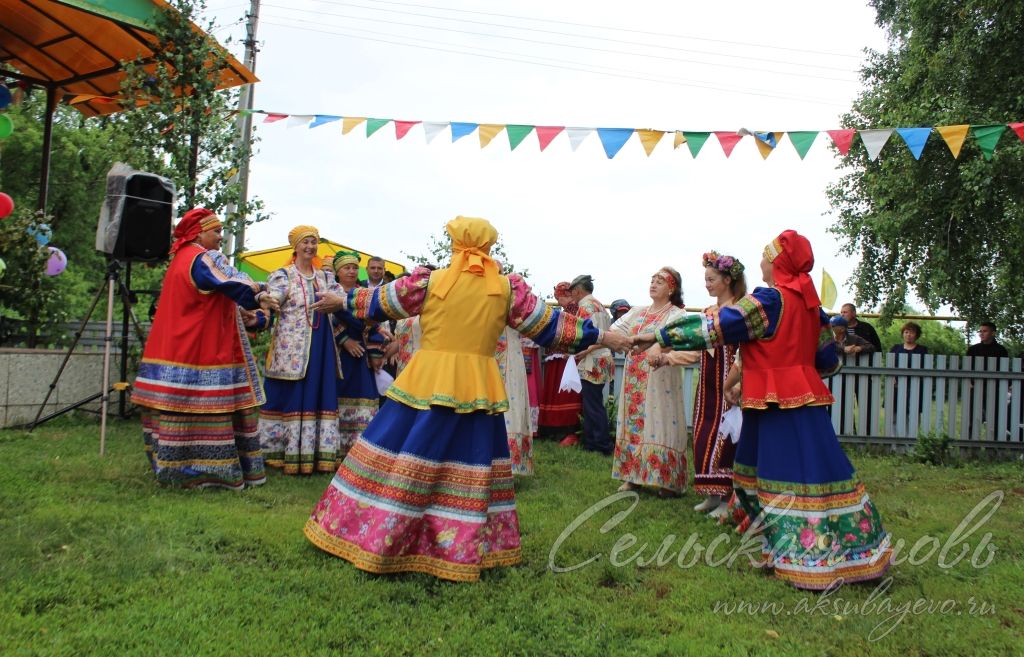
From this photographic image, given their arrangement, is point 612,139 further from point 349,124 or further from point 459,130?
point 349,124

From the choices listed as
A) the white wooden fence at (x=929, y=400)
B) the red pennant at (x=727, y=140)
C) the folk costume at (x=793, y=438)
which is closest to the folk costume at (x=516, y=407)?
the folk costume at (x=793, y=438)

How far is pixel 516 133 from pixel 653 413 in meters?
3.93

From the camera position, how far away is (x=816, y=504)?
4.20 metres

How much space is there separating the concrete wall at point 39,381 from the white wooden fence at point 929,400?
23.2ft

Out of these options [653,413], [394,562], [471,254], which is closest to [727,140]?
[653,413]

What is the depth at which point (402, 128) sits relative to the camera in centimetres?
934

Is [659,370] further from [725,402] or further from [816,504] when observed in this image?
[816,504]

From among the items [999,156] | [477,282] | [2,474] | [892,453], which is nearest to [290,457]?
[2,474]

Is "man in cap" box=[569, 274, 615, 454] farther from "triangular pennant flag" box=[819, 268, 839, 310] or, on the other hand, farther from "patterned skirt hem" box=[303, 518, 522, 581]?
"patterned skirt hem" box=[303, 518, 522, 581]

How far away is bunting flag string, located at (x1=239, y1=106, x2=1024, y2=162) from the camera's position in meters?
7.38

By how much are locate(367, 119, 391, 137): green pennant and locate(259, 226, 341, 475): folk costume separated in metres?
3.18

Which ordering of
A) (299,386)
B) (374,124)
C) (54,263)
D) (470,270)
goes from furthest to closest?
(54,263) → (374,124) → (299,386) → (470,270)

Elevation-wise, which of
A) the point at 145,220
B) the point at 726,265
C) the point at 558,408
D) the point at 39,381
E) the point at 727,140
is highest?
the point at 727,140

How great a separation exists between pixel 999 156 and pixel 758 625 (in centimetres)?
729
